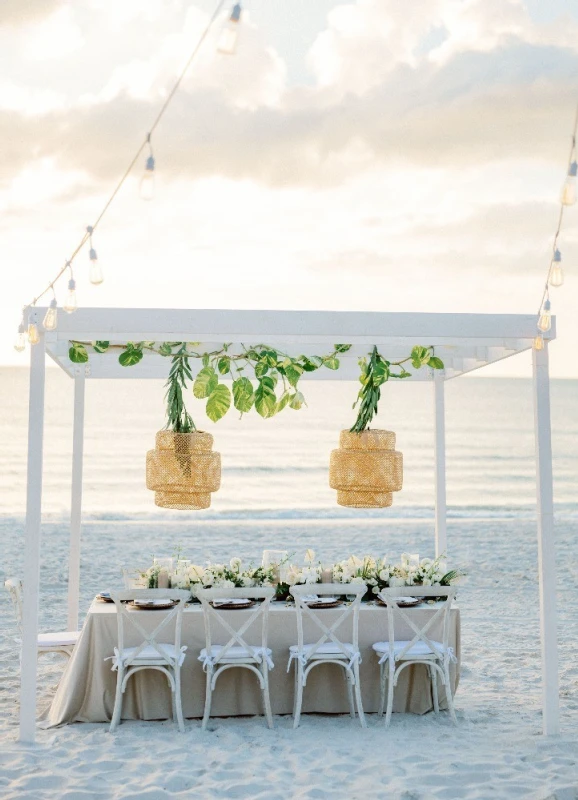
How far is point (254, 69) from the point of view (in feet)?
21.3

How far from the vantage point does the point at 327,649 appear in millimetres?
5223

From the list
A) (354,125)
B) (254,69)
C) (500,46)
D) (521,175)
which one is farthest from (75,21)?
(521,175)

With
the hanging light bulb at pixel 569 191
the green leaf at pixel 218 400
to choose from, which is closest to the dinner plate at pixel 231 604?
the green leaf at pixel 218 400

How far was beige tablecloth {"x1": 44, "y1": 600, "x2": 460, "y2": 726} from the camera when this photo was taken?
519cm

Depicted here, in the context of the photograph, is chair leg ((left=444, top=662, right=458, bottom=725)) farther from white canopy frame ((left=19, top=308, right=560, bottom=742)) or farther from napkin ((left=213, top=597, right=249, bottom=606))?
napkin ((left=213, top=597, right=249, bottom=606))

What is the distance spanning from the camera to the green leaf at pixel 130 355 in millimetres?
5570

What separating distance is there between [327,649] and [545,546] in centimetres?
142

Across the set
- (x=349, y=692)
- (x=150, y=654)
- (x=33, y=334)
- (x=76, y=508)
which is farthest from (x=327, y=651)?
(x=76, y=508)

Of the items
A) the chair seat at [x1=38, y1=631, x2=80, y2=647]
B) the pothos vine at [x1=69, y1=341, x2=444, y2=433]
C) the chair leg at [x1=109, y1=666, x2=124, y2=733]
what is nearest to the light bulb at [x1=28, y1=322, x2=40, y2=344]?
the pothos vine at [x1=69, y1=341, x2=444, y2=433]

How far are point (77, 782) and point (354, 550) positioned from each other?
12486 millimetres

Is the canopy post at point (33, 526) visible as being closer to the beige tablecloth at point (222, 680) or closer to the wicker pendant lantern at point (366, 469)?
the beige tablecloth at point (222, 680)

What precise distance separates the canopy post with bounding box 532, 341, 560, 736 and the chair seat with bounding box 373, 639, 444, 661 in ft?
2.06

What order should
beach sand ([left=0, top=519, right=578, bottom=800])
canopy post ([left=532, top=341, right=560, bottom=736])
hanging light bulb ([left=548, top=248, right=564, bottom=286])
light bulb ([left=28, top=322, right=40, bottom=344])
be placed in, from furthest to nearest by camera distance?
canopy post ([left=532, top=341, right=560, bottom=736]) < light bulb ([left=28, top=322, right=40, bottom=344]) < beach sand ([left=0, top=519, right=578, bottom=800]) < hanging light bulb ([left=548, top=248, right=564, bottom=286])

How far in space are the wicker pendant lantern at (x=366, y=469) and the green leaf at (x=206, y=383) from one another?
88 centimetres
